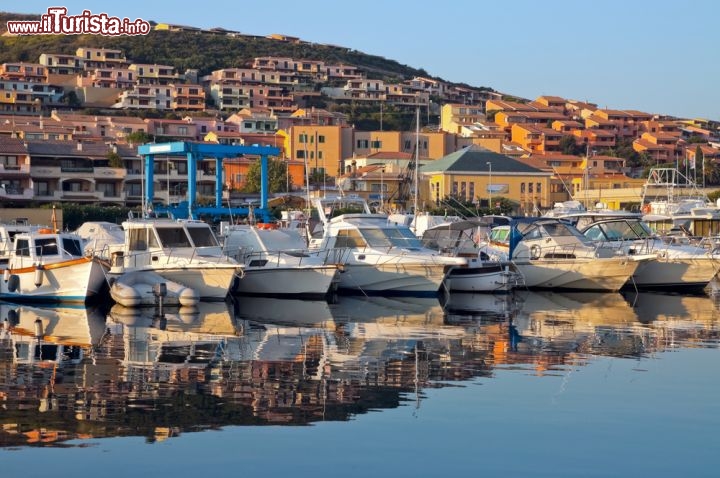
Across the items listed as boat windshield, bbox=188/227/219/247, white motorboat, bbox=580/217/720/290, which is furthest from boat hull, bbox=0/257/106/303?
white motorboat, bbox=580/217/720/290

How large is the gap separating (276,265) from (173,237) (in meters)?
2.59

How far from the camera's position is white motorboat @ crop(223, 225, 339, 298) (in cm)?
2952

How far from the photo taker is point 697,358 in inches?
755

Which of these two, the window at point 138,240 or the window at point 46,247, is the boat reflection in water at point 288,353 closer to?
the window at point 46,247

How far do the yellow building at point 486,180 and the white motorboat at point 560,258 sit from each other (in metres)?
45.1

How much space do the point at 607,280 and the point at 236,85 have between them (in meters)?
117

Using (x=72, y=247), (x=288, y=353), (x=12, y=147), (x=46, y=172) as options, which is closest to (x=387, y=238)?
(x=72, y=247)

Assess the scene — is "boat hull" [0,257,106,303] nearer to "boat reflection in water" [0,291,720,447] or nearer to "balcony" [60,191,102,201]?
"boat reflection in water" [0,291,720,447]

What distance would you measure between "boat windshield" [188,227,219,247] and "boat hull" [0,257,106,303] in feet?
7.97

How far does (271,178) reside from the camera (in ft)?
265

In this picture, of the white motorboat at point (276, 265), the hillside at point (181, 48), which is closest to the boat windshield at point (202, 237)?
the white motorboat at point (276, 265)

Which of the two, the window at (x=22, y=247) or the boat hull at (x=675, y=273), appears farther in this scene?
the boat hull at (x=675, y=273)

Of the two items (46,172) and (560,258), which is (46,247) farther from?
(46,172)

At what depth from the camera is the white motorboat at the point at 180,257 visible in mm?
28344
